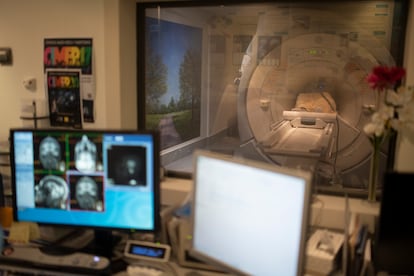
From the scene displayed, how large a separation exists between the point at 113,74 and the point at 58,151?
834 millimetres

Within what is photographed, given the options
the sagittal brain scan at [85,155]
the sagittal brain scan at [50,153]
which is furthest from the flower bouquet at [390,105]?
the sagittal brain scan at [50,153]

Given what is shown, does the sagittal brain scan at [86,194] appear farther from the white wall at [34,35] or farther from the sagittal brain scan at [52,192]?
the white wall at [34,35]

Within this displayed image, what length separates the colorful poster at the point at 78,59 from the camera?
7.66 feet

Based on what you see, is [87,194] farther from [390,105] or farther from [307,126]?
[307,126]

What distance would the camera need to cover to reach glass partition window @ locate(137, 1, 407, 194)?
2441 mm

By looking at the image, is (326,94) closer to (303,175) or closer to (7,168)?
(303,175)

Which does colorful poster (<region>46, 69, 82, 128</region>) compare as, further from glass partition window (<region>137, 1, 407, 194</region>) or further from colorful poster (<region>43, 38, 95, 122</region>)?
glass partition window (<region>137, 1, 407, 194</region>)

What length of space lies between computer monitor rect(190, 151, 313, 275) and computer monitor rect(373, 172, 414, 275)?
32 cm

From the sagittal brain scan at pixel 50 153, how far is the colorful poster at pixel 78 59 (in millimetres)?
821

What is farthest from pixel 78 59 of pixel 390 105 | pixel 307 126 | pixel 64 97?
pixel 390 105

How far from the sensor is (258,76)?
2.70 m

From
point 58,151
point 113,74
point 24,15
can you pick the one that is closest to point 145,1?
point 113,74

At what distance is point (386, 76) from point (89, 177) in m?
1.25

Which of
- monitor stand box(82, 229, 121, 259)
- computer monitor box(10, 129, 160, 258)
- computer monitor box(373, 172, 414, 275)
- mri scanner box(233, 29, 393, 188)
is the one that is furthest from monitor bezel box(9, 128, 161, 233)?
mri scanner box(233, 29, 393, 188)
